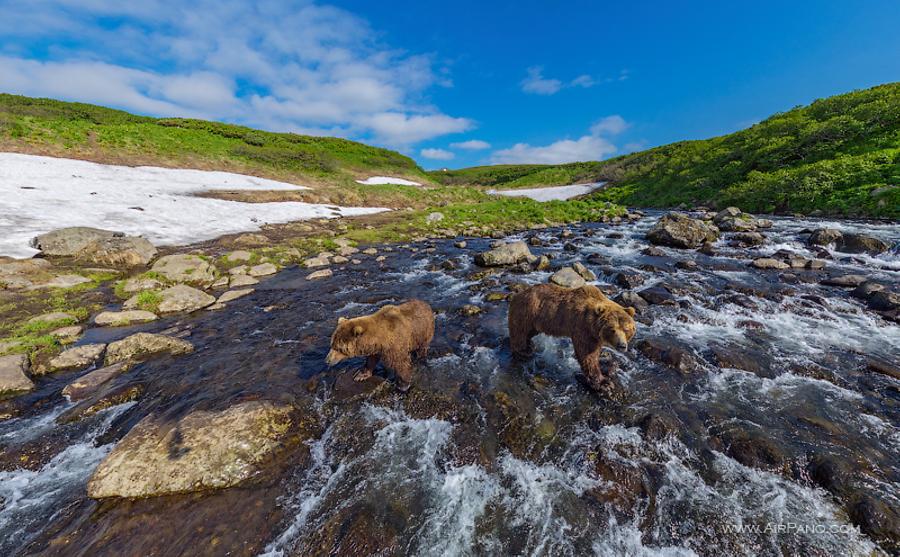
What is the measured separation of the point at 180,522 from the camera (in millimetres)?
4250

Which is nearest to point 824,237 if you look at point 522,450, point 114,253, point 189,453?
point 522,450

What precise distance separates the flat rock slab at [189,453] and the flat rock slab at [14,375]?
3.73m

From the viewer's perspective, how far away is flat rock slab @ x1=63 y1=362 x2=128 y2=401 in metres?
6.80

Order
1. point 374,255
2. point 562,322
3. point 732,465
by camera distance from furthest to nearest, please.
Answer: point 374,255, point 562,322, point 732,465

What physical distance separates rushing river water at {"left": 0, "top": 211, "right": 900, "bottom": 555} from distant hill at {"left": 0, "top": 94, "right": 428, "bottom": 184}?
4200 centimetres

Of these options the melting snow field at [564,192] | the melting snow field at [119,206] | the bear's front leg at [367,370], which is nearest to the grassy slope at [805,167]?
the melting snow field at [564,192]

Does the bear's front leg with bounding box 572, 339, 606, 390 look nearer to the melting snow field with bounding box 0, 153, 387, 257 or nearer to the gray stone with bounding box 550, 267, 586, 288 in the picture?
the gray stone with bounding box 550, 267, 586, 288

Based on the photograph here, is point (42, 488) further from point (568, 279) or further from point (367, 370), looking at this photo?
point (568, 279)

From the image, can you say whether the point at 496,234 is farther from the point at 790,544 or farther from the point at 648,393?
the point at 790,544

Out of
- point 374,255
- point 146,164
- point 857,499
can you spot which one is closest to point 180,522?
point 857,499

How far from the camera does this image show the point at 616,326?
5746mm

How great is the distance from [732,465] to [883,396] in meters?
4.32

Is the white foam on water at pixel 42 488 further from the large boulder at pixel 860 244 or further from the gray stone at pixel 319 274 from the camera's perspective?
the large boulder at pixel 860 244

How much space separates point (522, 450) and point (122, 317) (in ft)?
41.2
